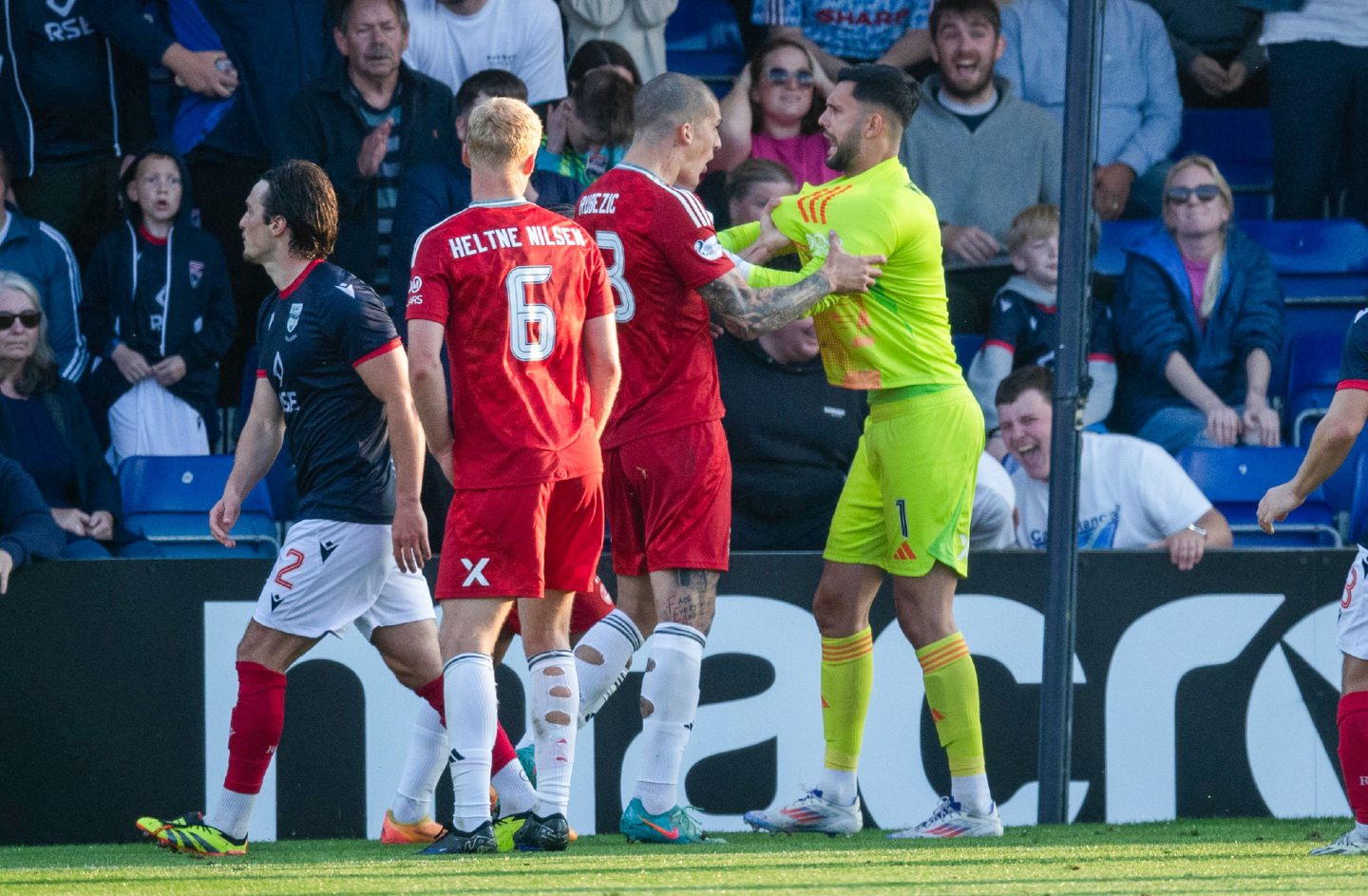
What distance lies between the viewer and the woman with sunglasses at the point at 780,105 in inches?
339

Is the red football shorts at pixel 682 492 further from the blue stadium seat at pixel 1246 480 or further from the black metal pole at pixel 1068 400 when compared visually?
the blue stadium seat at pixel 1246 480

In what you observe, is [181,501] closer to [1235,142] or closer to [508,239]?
[508,239]

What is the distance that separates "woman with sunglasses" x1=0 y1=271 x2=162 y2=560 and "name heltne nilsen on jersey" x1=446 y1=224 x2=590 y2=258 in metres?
2.74

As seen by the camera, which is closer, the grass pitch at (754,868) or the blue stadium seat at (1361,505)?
the grass pitch at (754,868)

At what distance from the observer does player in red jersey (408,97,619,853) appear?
484cm

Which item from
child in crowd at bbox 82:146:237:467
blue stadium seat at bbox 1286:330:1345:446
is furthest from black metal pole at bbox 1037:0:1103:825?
child in crowd at bbox 82:146:237:467

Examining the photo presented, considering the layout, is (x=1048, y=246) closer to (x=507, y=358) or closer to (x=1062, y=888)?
(x=507, y=358)

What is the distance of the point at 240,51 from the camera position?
338 inches

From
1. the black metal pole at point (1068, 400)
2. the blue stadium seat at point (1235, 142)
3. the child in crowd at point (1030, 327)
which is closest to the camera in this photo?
the black metal pole at point (1068, 400)

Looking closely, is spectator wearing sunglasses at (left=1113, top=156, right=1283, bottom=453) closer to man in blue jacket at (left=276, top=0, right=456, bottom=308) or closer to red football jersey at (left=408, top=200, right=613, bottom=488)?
man in blue jacket at (left=276, top=0, right=456, bottom=308)

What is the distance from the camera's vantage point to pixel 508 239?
4.90 meters

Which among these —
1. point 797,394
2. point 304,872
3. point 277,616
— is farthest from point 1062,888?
point 797,394

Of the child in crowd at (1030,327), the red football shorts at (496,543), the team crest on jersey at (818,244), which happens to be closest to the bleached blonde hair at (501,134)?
the red football shorts at (496,543)

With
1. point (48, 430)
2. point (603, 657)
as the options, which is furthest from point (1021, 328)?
point (48, 430)
